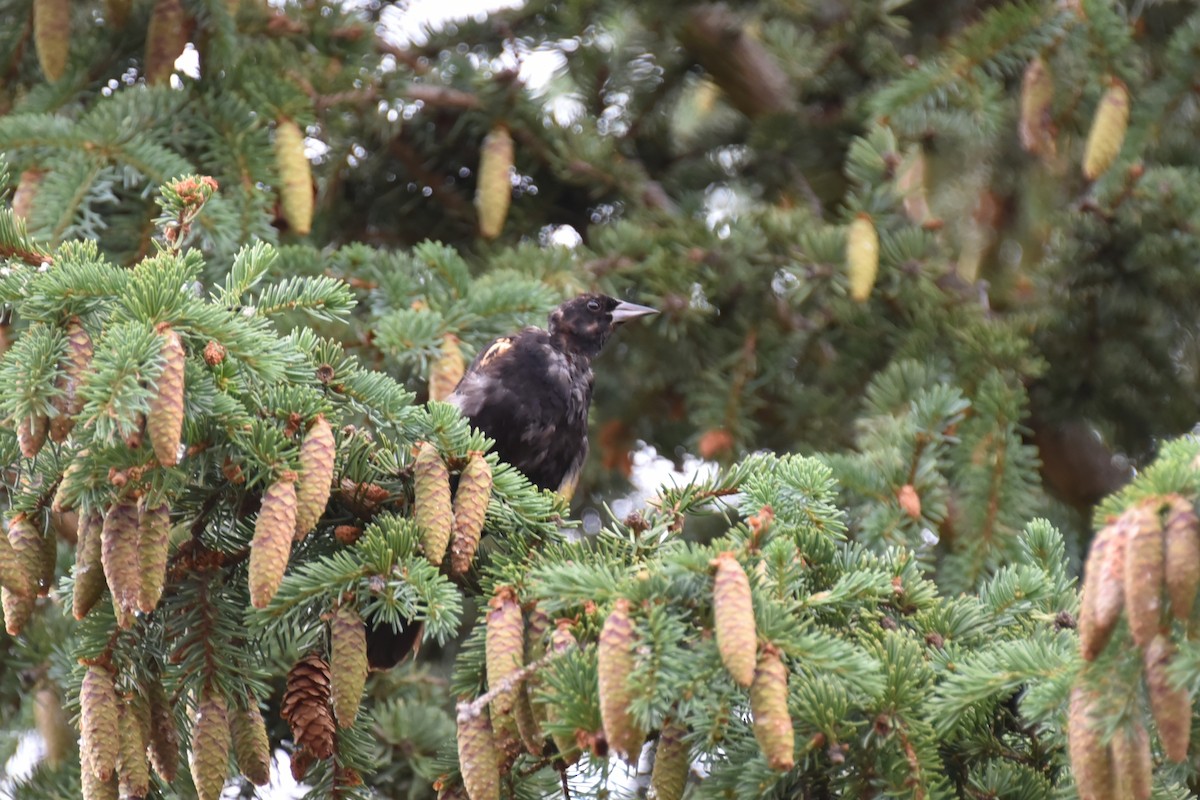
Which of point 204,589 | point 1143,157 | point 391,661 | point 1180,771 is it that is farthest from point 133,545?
point 1143,157

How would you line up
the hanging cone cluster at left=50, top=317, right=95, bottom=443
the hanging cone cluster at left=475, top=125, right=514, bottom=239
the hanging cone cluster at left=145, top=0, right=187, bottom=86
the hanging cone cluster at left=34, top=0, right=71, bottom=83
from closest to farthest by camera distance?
the hanging cone cluster at left=50, top=317, right=95, bottom=443 → the hanging cone cluster at left=34, top=0, right=71, bottom=83 → the hanging cone cluster at left=145, top=0, right=187, bottom=86 → the hanging cone cluster at left=475, top=125, right=514, bottom=239

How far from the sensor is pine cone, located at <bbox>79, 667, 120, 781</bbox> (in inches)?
66.5

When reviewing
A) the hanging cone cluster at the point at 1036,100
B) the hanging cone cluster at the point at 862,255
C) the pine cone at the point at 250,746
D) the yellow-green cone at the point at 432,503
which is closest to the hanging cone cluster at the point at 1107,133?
the hanging cone cluster at the point at 1036,100

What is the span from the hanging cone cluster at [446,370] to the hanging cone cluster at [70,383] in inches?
40.3

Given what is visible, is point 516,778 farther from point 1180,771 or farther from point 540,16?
point 540,16

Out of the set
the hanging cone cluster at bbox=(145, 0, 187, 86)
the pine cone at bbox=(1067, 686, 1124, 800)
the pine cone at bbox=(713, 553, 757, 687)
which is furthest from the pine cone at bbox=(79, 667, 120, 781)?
the hanging cone cluster at bbox=(145, 0, 187, 86)

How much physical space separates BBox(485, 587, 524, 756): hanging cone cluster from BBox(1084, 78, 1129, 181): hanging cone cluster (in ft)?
6.81

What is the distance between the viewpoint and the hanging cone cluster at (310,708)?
1.86m

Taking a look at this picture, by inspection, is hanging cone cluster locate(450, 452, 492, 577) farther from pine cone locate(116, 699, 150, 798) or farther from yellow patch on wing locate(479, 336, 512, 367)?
yellow patch on wing locate(479, 336, 512, 367)

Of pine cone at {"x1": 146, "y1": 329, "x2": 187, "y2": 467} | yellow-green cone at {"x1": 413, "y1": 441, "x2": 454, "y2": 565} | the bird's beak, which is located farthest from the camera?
the bird's beak

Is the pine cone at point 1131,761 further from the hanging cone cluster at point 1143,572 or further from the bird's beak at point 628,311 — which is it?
the bird's beak at point 628,311

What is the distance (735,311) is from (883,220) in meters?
0.53

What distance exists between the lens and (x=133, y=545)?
1619 mm

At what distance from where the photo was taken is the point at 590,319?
145 inches
